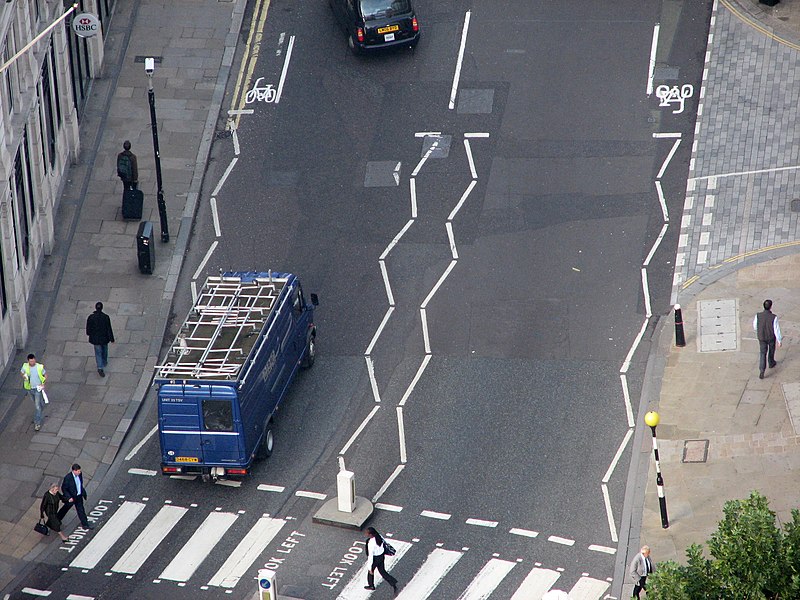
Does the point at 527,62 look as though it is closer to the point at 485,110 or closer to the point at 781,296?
the point at 485,110

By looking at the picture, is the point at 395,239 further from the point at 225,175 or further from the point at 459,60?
the point at 459,60

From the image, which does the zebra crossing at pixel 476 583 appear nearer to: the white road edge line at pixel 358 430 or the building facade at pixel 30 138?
the white road edge line at pixel 358 430

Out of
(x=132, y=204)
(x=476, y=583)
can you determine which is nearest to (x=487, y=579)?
(x=476, y=583)

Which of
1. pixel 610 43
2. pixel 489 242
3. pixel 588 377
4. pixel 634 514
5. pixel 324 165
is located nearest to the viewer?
pixel 634 514

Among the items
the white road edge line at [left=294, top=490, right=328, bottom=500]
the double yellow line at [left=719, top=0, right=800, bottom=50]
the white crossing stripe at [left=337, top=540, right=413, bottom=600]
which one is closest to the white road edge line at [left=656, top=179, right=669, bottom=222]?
the double yellow line at [left=719, top=0, right=800, bottom=50]

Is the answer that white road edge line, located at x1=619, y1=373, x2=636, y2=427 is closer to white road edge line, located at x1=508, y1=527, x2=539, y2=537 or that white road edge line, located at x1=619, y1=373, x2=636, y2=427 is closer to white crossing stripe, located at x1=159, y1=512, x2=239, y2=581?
white road edge line, located at x1=508, y1=527, x2=539, y2=537

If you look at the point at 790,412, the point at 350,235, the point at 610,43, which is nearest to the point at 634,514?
the point at 790,412
